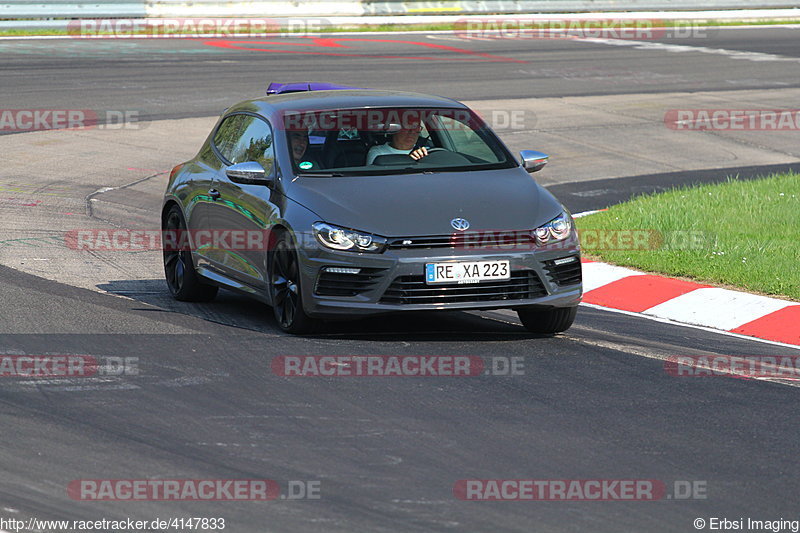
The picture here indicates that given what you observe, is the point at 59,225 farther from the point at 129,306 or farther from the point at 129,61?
the point at 129,61

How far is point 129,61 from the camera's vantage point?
2686cm

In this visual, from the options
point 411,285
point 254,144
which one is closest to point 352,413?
point 411,285

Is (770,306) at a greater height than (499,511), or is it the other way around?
(499,511)

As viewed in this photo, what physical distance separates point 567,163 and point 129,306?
966 centimetres

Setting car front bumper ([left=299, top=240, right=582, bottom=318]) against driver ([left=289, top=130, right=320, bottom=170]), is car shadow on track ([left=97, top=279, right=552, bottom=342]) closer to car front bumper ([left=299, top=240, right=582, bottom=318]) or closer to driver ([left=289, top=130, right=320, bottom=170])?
car front bumper ([left=299, top=240, right=582, bottom=318])

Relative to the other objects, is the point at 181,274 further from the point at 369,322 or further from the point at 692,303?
the point at 692,303

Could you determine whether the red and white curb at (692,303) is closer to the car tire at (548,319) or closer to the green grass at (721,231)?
the green grass at (721,231)

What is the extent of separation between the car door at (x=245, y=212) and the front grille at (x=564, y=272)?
183 centimetres

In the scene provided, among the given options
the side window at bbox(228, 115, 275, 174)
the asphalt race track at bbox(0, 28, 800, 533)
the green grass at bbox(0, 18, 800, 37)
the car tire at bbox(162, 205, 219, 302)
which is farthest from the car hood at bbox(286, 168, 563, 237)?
the green grass at bbox(0, 18, 800, 37)

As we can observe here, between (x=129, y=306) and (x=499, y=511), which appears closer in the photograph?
(x=499, y=511)

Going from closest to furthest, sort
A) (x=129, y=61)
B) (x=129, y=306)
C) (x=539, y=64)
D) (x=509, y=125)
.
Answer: (x=129, y=306)
(x=509, y=125)
(x=129, y=61)
(x=539, y=64)

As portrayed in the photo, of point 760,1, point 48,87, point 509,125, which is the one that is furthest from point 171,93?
point 760,1

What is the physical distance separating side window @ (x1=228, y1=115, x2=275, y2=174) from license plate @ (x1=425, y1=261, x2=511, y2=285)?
64.7 inches

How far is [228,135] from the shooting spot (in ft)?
34.7
